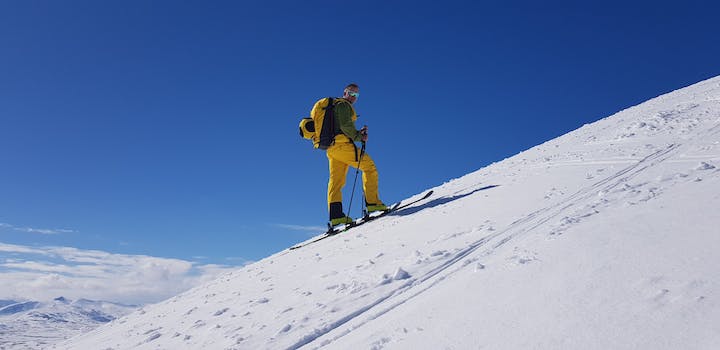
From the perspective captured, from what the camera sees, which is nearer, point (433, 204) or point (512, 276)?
point (512, 276)

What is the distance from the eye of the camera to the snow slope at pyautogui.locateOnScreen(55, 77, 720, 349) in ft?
8.30

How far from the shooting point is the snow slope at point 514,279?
2529 millimetres

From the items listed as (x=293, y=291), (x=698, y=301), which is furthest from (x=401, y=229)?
(x=698, y=301)

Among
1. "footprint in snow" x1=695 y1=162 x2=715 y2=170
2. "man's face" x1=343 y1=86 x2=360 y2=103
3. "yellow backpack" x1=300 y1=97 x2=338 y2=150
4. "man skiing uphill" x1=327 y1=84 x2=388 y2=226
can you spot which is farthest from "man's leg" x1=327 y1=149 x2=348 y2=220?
"footprint in snow" x1=695 y1=162 x2=715 y2=170

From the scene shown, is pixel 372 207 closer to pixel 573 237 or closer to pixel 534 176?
pixel 534 176

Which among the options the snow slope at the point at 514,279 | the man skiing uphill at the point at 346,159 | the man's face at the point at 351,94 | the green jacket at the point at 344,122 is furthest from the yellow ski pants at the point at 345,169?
the snow slope at the point at 514,279

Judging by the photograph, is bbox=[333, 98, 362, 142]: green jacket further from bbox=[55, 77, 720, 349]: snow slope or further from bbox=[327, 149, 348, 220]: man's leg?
bbox=[55, 77, 720, 349]: snow slope

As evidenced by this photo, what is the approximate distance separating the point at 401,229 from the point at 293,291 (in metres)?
2.22

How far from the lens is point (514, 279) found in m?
3.31

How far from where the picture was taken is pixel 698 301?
2.40 m

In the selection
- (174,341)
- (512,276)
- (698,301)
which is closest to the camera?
(698,301)

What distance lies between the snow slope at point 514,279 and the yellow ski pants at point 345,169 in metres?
1.54

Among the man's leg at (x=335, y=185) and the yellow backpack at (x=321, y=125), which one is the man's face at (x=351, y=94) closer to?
the yellow backpack at (x=321, y=125)

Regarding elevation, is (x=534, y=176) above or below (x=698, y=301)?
above
